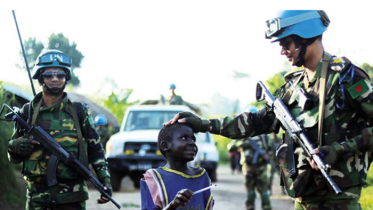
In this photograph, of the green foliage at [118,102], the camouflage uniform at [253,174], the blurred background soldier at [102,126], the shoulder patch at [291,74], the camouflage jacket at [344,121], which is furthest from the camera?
the green foliage at [118,102]

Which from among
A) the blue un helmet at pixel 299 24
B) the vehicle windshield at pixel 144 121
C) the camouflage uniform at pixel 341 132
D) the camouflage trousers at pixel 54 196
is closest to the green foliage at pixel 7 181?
the camouflage trousers at pixel 54 196

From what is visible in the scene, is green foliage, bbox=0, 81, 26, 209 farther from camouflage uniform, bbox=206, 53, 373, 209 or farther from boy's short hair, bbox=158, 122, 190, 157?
camouflage uniform, bbox=206, 53, 373, 209

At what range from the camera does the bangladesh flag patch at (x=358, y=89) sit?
386 cm

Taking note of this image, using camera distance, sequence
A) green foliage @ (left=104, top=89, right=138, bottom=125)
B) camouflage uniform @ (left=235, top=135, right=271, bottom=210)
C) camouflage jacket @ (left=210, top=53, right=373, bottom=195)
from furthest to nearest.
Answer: green foliage @ (left=104, top=89, right=138, bottom=125) → camouflage uniform @ (left=235, top=135, right=271, bottom=210) → camouflage jacket @ (left=210, top=53, right=373, bottom=195)

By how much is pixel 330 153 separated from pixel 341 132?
20 cm

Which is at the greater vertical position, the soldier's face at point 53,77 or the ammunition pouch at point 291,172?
the soldier's face at point 53,77

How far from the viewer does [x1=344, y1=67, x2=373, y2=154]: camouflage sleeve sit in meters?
3.81

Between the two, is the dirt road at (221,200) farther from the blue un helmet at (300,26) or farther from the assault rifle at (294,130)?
the blue un helmet at (300,26)

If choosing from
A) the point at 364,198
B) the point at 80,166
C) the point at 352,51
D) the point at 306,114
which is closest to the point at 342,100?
the point at 306,114

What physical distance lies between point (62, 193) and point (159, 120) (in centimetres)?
951

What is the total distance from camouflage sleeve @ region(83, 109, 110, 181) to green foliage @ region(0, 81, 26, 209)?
397 cm

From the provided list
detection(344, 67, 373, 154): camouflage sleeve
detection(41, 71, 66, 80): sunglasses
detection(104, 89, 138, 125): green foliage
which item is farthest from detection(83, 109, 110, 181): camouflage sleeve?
detection(104, 89, 138, 125): green foliage

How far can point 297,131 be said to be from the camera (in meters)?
3.99

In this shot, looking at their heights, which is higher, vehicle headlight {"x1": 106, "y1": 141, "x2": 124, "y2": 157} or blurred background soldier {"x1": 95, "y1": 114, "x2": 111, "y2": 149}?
blurred background soldier {"x1": 95, "y1": 114, "x2": 111, "y2": 149}
